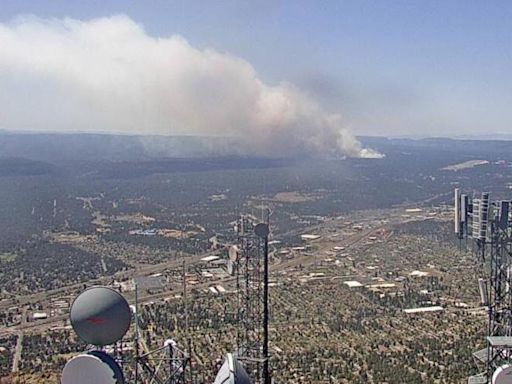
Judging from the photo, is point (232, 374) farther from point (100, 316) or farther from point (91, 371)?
point (100, 316)

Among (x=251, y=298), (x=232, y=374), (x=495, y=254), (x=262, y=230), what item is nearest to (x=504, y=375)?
(x=495, y=254)

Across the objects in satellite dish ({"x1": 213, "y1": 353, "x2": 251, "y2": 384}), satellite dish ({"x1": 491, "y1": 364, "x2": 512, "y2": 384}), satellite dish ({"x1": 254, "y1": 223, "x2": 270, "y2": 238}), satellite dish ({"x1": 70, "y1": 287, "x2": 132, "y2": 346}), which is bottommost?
satellite dish ({"x1": 491, "y1": 364, "x2": 512, "y2": 384})

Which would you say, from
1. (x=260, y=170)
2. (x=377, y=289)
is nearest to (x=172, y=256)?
A: (x=377, y=289)

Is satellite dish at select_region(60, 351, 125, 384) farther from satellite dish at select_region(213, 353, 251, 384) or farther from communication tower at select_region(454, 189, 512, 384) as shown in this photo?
communication tower at select_region(454, 189, 512, 384)

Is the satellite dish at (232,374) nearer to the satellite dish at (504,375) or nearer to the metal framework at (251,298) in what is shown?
the metal framework at (251,298)

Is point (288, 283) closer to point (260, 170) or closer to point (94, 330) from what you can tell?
point (94, 330)

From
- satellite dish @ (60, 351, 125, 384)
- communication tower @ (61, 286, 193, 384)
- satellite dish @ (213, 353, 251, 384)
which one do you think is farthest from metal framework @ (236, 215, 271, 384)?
satellite dish @ (60, 351, 125, 384)
